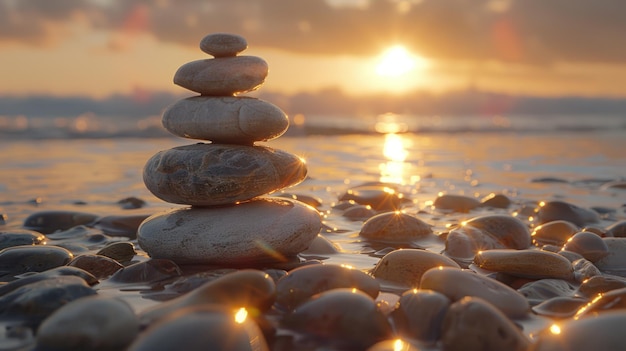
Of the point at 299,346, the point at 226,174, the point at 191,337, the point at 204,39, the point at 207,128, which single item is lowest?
the point at 299,346

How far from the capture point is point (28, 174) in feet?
35.2

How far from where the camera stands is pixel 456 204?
7.43 meters

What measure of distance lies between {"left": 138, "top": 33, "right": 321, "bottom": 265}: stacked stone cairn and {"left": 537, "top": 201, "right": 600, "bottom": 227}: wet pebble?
3145 millimetres

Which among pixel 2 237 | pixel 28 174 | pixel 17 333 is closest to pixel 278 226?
pixel 17 333

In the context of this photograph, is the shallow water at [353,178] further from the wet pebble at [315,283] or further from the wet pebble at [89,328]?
the wet pebble at [315,283]

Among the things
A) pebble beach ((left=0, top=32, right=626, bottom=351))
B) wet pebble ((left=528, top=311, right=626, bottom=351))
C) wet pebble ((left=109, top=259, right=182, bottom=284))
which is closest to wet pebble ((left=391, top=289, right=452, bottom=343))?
pebble beach ((left=0, top=32, right=626, bottom=351))

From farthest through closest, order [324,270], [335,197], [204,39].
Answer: [335,197] < [204,39] < [324,270]

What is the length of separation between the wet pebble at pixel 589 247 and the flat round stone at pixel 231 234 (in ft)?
6.94

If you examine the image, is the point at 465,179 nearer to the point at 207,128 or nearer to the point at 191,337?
the point at 207,128

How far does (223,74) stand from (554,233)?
3440 mm

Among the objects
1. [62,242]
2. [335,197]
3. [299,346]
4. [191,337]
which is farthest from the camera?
[335,197]

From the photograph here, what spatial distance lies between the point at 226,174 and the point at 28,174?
305 inches

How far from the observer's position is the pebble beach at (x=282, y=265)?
265 cm

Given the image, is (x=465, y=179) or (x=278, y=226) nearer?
(x=278, y=226)
